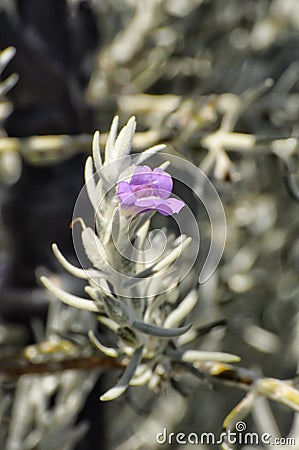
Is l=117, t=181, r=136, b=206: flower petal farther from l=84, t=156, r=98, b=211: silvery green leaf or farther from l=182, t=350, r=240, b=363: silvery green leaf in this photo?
l=182, t=350, r=240, b=363: silvery green leaf

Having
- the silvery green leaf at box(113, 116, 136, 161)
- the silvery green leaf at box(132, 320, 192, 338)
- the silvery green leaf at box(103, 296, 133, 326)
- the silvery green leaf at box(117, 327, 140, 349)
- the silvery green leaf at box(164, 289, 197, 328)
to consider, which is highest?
the silvery green leaf at box(113, 116, 136, 161)

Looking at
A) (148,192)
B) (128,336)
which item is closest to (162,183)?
(148,192)

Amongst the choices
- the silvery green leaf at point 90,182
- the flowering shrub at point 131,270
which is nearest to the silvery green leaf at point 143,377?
the flowering shrub at point 131,270

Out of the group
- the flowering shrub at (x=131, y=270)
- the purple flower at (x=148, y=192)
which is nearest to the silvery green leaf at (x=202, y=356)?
the flowering shrub at (x=131, y=270)

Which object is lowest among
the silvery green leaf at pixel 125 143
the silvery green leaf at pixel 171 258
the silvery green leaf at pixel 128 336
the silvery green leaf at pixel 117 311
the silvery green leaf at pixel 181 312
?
the silvery green leaf at pixel 181 312

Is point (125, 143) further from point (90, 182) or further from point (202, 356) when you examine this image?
point (202, 356)

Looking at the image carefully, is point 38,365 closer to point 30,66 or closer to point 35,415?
point 35,415

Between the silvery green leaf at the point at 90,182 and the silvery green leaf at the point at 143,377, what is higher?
the silvery green leaf at the point at 90,182

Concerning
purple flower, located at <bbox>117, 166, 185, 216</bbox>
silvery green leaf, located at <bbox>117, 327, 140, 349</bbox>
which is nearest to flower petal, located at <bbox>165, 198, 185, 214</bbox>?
purple flower, located at <bbox>117, 166, 185, 216</bbox>

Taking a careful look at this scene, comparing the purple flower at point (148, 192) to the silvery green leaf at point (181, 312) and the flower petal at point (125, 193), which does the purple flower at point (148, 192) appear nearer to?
the flower petal at point (125, 193)
